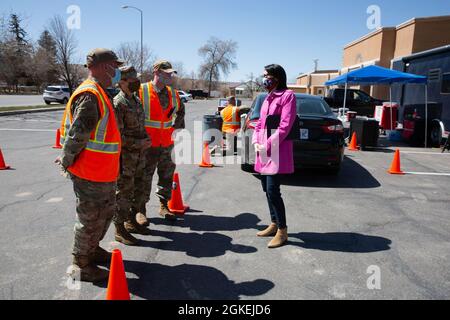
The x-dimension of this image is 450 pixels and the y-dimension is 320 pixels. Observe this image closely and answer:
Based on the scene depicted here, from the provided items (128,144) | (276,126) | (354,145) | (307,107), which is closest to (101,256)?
(128,144)

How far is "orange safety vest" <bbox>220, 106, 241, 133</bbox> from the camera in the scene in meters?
8.80

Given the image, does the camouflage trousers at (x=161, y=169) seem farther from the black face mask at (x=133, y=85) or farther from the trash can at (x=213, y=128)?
the trash can at (x=213, y=128)

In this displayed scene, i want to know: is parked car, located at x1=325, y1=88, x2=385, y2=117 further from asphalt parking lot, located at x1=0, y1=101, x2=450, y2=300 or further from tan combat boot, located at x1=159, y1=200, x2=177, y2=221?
tan combat boot, located at x1=159, y1=200, x2=177, y2=221

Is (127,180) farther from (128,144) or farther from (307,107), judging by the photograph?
(307,107)

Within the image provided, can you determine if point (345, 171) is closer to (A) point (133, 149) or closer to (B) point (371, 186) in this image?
(B) point (371, 186)

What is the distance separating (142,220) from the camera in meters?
4.39

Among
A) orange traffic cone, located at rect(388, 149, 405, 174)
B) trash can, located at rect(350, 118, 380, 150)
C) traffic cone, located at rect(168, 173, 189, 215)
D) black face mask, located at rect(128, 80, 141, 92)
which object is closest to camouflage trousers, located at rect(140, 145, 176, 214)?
traffic cone, located at rect(168, 173, 189, 215)

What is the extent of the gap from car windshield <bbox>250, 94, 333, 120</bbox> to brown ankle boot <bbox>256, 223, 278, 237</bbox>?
9.13ft

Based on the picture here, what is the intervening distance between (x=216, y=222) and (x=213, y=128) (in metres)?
5.80

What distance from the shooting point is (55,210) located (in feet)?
16.3

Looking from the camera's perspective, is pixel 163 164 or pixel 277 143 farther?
pixel 163 164

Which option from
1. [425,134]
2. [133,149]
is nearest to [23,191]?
[133,149]

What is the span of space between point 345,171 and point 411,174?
4.69 ft

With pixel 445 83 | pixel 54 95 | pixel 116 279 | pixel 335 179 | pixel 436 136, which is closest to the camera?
pixel 116 279
